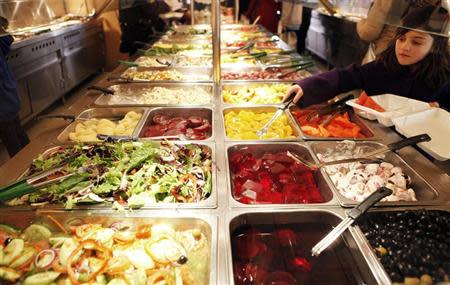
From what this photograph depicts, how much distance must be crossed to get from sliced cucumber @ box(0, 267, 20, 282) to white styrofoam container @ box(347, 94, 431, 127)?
181cm

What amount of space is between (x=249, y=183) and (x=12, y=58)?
12.7 ft

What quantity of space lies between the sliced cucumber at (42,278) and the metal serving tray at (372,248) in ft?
3.38

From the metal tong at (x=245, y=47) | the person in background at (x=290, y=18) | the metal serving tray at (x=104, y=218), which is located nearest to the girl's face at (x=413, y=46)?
the metal serving tray at (x=104, y=218)

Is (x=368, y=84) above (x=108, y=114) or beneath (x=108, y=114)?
above

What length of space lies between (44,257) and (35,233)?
148 millimetres

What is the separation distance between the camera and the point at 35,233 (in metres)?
1.22

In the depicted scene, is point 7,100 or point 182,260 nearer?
point 182,260

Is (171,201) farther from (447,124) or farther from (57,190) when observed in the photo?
(447,124)

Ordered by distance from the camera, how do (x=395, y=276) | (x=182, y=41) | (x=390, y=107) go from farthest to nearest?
(x=182, y=41) < (x=390, y=107) < (x=395, y=276)

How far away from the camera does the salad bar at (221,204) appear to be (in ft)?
3.60

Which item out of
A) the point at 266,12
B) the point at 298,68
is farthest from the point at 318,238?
the point at 266,12

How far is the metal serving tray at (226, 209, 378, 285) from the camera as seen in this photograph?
3.70 feet

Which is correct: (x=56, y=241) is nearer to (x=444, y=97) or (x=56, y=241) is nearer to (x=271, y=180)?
(x=271, y=180)

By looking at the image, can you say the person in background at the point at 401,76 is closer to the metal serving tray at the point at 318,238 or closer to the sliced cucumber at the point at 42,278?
the metal serving tray at the point at 318,238
